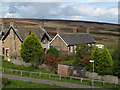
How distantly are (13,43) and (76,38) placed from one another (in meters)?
17.3

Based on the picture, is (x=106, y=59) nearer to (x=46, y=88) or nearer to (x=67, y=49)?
(x=46, y=88)

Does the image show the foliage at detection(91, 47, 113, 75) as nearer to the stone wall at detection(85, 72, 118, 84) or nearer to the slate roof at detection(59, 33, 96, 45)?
the stone wall at detection(85, 72, 118, 84)

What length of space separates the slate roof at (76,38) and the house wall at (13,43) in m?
11.4

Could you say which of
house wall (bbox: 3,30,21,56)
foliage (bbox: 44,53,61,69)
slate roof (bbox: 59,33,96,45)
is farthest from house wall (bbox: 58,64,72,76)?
slate roof (bbox: 59,33,96,45)

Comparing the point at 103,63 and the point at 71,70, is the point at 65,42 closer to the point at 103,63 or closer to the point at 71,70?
the point at 71,70

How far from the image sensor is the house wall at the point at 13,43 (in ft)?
130

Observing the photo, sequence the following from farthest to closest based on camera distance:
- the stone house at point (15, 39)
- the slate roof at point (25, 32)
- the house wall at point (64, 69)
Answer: the stone house at point (15, 39), the slate roof at point (25, 32), the house wall at point (64, 69)

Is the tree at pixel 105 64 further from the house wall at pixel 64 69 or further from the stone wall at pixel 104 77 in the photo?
the house wall at pixel 64 69

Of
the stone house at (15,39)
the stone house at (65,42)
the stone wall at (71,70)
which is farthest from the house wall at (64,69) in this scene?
the stone house at (65,42)

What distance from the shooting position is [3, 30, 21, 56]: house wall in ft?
130

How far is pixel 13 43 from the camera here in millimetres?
39938

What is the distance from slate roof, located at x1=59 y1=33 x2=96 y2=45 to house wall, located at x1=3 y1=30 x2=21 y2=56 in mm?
11443

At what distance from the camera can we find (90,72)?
23.2 meters

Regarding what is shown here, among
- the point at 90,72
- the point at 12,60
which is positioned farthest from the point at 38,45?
the point at 90,72
